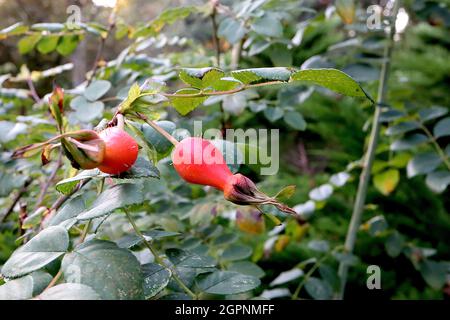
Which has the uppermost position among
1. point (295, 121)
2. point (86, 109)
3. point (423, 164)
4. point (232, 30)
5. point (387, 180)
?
point (232, 30)

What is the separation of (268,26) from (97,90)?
34 centimetres

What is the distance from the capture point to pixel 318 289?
1010 mm

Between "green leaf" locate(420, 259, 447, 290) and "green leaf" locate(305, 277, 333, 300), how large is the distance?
0.29 metres

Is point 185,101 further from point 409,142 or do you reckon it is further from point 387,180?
point 387,180

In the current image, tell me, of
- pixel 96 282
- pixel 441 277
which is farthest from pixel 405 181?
pixel 96 282

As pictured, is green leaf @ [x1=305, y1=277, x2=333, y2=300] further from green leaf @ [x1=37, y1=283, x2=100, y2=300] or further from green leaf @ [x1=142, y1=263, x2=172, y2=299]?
green leaf @ [x1=37, y1=283, x2=100, y2=300]

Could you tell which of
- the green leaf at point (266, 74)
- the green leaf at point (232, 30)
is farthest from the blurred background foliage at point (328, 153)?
the green leaf at point (266, 74)

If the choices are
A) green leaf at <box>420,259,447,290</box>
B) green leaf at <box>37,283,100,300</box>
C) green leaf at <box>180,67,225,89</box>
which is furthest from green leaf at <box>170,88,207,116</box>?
green leaf at <box>420,259,447,290</box>

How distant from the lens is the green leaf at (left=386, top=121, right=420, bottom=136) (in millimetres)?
1072

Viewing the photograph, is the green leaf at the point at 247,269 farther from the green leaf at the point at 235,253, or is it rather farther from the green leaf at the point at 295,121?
the green leaf at the point at 295,121

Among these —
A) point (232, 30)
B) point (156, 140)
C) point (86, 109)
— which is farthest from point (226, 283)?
point (232, 30)

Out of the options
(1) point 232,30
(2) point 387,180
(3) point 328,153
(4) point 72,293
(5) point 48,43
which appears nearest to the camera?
(4) point 72,293
